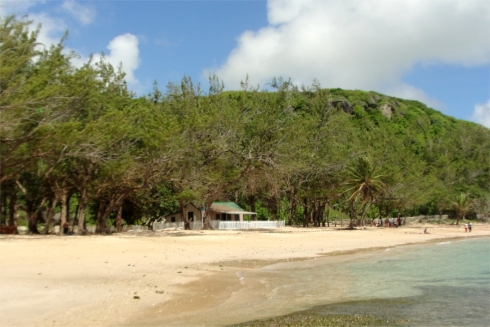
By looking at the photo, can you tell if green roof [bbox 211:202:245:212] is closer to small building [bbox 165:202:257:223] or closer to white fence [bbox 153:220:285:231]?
small building [bbox 165:202:257:223]

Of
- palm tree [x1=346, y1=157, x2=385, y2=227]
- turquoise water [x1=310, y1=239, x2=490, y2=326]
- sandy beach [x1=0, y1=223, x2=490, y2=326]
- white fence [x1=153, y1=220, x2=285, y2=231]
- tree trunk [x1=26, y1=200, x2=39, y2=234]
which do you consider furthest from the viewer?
palm tree [x1=346, y1=157, x2=385, y2=227]

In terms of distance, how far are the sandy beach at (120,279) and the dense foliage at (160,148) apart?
617 centimetres

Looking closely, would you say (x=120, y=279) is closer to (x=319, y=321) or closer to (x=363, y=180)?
(x=319, y=321)

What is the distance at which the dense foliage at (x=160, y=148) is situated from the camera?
79.9ft

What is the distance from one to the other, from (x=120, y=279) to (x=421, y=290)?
29.6ft

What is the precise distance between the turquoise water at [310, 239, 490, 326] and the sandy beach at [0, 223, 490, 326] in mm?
3323

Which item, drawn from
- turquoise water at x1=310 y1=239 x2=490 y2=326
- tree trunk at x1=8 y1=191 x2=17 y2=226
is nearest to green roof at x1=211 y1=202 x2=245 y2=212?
tree trunk at x1=8 y1=191 x2=17 y2=226

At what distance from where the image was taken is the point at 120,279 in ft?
44.9

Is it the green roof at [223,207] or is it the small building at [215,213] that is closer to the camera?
the small building at [215,213]

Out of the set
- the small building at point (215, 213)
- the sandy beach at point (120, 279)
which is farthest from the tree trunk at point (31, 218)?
the small building at point (215, 213)

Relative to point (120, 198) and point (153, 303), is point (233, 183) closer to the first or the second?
point (120, 198)

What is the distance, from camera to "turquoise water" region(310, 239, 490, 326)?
11.0 m

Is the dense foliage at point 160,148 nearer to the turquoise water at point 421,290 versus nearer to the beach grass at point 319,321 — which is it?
the turquoise water at point 421,290

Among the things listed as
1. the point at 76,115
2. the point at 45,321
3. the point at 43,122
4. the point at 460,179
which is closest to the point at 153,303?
the point at 45,321
